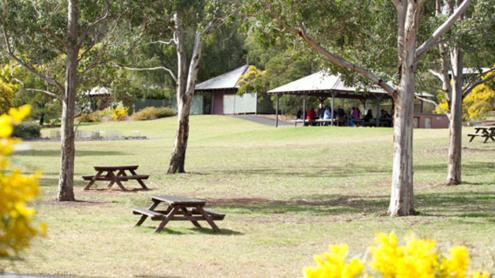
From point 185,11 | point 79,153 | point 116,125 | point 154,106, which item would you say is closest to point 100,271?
point 185,11

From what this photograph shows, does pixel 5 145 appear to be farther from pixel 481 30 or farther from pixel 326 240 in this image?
pixel 481 30

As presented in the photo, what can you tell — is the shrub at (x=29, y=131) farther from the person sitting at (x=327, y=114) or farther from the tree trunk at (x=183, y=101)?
the tree trunk at (x=183, y=101)

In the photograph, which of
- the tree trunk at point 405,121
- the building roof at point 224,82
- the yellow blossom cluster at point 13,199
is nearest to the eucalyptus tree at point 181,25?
the tree trunk at point 405,121

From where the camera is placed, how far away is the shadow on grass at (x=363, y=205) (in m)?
18.3

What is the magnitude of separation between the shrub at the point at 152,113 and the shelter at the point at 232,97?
3.42 meters

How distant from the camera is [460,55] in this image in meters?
23.8

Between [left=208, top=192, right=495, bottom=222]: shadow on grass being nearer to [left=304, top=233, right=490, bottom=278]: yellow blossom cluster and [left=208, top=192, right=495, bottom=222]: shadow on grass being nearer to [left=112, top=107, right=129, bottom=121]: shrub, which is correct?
[left=304, top=233, right=490, bottom=278]: yellow blossom cluster

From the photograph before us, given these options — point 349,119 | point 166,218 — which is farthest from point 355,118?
point 166,218

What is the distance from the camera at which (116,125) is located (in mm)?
69500

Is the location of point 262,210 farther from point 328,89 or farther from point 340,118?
point 340,118

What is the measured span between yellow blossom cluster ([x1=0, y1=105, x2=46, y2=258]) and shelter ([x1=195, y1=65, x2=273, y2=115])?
68.9 m

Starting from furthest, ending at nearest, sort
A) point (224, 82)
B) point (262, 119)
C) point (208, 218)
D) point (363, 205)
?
point (224, 82), point (262, 119), point (363, 205), point (208, 218)

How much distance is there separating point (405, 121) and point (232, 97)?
60.6 m

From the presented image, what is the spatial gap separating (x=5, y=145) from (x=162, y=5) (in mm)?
18436
